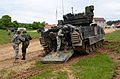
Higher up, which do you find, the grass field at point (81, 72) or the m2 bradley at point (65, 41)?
the m2 bradley at point (65, 41)

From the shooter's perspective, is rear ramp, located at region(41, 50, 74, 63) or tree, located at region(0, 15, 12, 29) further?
tree, located at region(0, 15, 12, 29)

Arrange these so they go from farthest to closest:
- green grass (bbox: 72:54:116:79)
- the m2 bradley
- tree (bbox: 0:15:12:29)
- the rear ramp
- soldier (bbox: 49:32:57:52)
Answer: tree (bbox: 0:15:12:29) < soldier (bbox: 49:32:57:52) < the m2 bradley < the rear ramp < green grass (bbox: 72:54:116:79)

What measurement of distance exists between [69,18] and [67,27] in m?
3.78

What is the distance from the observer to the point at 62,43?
46.9ft

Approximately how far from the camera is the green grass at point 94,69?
927cm

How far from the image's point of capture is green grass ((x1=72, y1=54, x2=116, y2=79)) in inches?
365

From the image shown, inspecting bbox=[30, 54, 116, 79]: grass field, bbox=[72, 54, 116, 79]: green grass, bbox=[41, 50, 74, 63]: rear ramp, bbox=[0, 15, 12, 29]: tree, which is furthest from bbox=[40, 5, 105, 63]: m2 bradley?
bbox=[0, 15, 12, 29]: tree

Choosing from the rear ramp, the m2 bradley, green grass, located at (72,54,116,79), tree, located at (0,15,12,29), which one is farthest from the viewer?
tree, located at (0,15,12,29)

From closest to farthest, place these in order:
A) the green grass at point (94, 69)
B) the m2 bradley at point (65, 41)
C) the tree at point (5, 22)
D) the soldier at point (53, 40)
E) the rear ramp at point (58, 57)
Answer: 1. the green grass at point (94, 69)
2. the rear ramp at point (58, 57)
3. the m2 bradley at point (65, 41)
4. the soldier at point (53, 40)
5. the tree at point (5, 22)

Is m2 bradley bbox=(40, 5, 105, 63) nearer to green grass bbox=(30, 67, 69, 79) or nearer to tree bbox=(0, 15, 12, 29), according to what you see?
green grass bbox=(30, 67, 69, 79)

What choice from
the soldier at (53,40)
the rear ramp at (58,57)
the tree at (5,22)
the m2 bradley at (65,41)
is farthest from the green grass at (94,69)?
the tree at (5,22)

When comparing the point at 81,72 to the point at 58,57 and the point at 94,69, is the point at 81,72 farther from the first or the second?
the point at 58,57

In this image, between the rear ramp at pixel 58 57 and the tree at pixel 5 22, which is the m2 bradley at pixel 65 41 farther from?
the tree at pixel 5 22

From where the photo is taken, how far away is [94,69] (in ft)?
34.1
